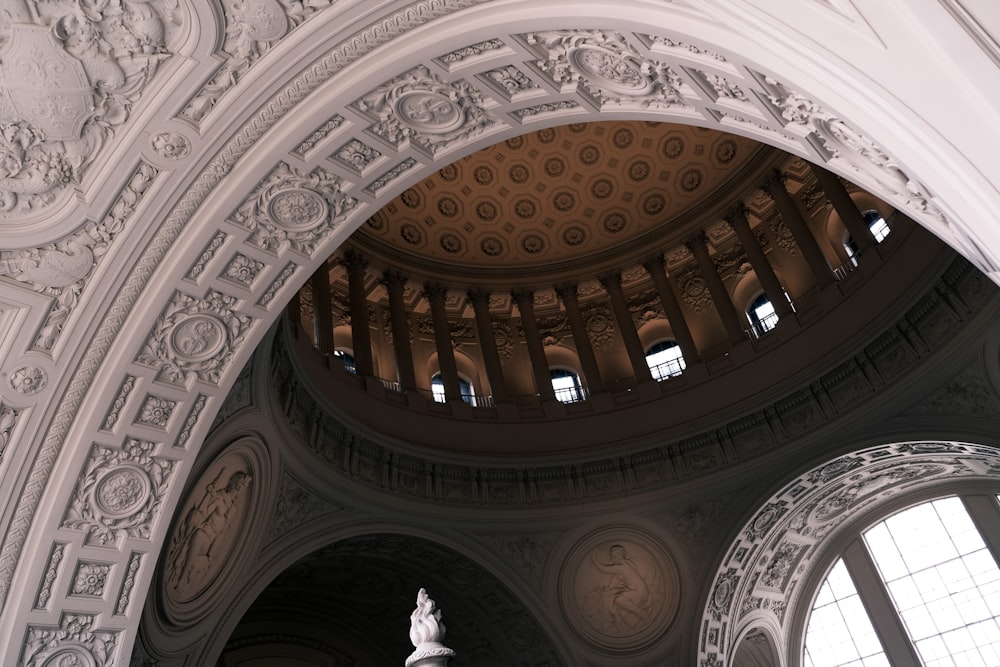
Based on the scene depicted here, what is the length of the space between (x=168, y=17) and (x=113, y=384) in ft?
13.9

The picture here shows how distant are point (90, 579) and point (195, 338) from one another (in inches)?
122

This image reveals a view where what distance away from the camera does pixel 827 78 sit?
530 cm

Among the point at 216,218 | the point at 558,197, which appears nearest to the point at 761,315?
the point at 558,197

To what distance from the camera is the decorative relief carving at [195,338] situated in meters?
9.89

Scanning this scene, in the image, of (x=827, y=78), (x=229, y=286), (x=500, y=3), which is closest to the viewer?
Answer: (x=827, y=78)

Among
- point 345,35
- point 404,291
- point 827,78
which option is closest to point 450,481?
point 404,291

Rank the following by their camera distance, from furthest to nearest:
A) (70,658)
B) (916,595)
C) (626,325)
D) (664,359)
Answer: (664,359) < (626,325) < (916,595) < (70,658)

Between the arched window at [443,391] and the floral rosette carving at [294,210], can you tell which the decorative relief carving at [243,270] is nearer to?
the floral rosette carving at [294,210]

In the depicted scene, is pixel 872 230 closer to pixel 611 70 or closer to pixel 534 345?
pixel 534 345

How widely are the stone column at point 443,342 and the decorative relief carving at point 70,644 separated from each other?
29.9 ft

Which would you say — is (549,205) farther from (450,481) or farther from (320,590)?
(320,590)

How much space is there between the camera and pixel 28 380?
9.53 metres

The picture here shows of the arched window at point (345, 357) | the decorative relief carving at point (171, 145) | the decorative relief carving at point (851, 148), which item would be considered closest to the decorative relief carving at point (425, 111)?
the decorative relief carving at point (171, 145)

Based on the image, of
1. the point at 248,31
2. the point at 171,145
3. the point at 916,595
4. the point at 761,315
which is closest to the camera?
the point at 248,31
